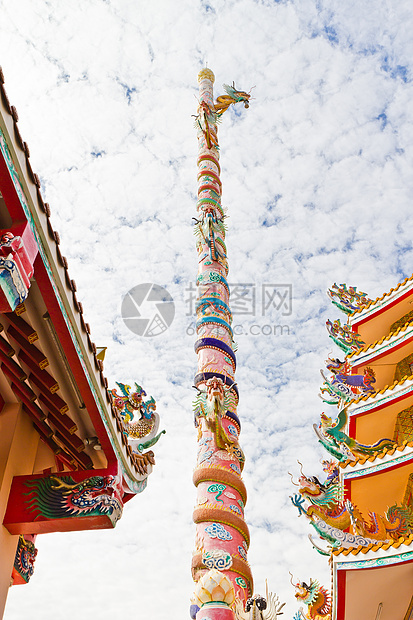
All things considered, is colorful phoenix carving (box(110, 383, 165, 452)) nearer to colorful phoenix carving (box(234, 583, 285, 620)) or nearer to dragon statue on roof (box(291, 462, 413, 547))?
colorful phoenix carving (box(234, 583, 285, 620))

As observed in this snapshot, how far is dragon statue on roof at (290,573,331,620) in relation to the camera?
25.5 feet

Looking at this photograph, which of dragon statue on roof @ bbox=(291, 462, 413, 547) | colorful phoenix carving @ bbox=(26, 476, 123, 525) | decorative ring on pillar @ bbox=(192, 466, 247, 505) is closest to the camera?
colorful phoenix carving @ bbox=(26, 476, 123, 525)

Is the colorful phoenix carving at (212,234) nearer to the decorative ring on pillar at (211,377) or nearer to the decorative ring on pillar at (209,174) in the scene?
the decorative ring on pillar at (209,174)

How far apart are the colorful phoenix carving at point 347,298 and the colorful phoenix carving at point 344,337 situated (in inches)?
21.9

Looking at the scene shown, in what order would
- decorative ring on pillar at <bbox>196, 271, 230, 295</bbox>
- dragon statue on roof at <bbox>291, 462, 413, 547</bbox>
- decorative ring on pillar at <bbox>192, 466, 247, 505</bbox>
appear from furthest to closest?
decorative ring on pillar at <bbox>196, 271, 230, 295</bbox>, decorative ring on pillar at <bbox>192, 466, 247, 505</bbox>, dragon statue on roof at <bbox>291, 462, 413, 547</bbox>

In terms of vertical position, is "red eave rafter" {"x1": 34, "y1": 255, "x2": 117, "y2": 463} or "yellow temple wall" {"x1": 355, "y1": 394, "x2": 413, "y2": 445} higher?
"yellow temple wall" {"x1": 355, "y1": 394, "x2": 413, "y2": 445}

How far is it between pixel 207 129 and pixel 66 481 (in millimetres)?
10495

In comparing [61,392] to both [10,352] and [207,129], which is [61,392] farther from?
[207,129]

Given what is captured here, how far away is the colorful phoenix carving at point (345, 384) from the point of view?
28.7 feet

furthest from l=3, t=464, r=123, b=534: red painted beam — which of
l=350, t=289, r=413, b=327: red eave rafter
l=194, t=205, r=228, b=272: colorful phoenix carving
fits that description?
l=350, t=289, r=413, b=327: red eave rafter

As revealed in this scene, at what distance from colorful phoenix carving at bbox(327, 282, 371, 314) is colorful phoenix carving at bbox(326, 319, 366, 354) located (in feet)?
1.83

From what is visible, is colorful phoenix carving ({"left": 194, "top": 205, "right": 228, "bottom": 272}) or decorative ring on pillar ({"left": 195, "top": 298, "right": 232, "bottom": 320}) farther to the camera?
colorful phoenix carving ({"left": 194, "top": 205, "right": 228, "bottom": 272})

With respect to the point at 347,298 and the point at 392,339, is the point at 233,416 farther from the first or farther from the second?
the point at 347,298

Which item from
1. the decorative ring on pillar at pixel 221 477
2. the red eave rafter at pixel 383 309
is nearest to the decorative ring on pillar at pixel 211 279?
the red eave rafter at pixel 383 309
